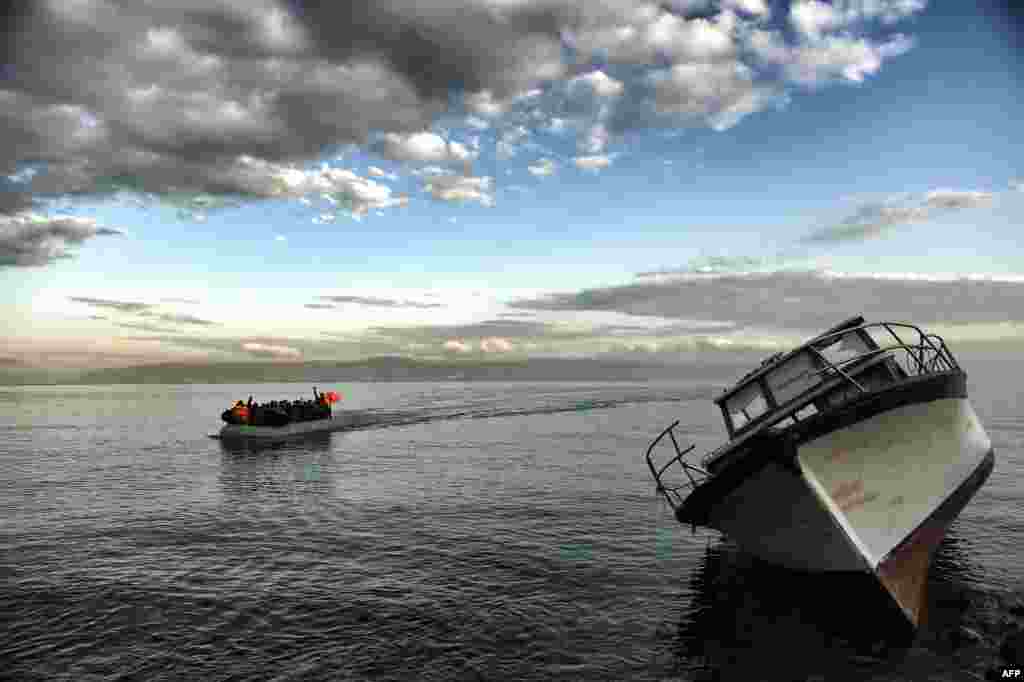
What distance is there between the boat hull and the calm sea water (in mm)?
1298

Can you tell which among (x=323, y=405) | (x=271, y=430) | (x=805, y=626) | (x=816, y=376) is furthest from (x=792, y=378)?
(x=323, y=405)

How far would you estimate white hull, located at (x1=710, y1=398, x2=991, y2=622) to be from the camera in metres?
11.1

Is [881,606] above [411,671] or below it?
above

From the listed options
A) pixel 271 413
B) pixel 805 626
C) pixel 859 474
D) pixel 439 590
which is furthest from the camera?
pixel 271 413

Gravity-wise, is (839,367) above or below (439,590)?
above

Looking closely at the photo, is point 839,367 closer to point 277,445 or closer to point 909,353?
point 909,353

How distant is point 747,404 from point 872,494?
4.48 m

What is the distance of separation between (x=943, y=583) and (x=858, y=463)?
7.49m

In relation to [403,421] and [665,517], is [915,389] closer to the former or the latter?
[665,517]

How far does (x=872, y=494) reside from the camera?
1138 cm

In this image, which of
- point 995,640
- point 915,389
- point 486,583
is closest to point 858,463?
point 915,389

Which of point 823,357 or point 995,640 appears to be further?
point 823,357

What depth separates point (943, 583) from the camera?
15086 millimetres

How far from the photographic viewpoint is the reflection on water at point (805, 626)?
11039 mm
